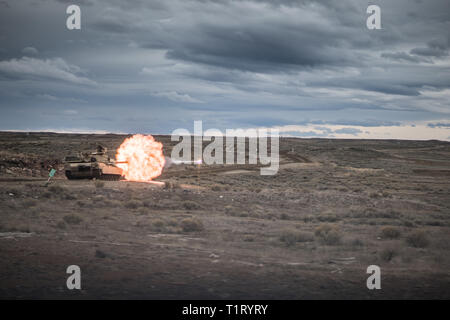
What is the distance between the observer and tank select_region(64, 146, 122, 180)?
34875mm

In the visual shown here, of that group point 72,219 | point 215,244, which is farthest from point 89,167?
point 215,244

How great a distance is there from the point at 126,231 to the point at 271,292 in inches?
385

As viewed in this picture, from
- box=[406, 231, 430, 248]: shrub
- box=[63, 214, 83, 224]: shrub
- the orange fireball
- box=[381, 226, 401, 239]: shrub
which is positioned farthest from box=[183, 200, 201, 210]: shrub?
the orange fireball

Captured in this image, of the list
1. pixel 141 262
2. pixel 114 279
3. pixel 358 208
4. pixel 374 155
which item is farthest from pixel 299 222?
pixel 374 155

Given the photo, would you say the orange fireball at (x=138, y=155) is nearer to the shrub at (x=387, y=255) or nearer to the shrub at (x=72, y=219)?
the shrub at (x=72, y=219)

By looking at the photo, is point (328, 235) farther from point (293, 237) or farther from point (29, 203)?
point (29, 203)

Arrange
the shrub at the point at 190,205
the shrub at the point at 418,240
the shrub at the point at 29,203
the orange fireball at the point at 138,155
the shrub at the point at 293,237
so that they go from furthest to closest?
the orange fireball at the point at 138,155 → the shrub at the point at 190,205 → the shrub at the point at 29,203 → the shrub at the point at 293,237 → the shrub at the point at 418,240

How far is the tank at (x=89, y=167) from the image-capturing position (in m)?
34.9

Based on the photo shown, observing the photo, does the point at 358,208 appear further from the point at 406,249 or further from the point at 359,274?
the point at 359,274

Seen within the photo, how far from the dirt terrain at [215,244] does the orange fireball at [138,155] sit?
305 inches

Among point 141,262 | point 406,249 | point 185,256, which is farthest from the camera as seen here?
point 406,249

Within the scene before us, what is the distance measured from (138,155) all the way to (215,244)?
2551 cm

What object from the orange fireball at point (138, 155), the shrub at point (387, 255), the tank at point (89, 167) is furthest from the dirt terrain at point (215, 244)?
the orange fireball at point (138, 155)

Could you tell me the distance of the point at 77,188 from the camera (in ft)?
97.3
